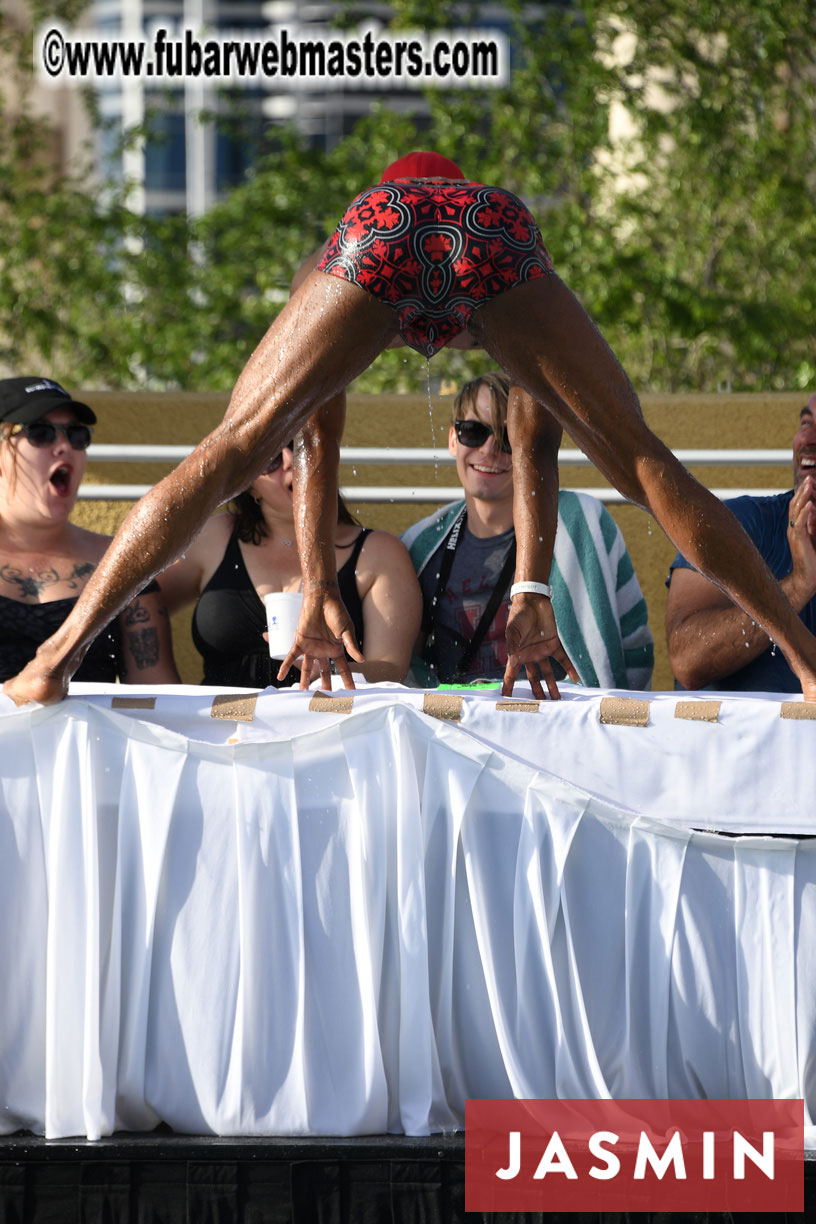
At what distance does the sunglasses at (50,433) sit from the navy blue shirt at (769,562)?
1649 millimetres

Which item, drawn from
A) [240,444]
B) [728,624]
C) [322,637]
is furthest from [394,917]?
[728,624]

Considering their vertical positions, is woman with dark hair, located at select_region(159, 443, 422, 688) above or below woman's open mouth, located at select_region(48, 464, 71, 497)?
below

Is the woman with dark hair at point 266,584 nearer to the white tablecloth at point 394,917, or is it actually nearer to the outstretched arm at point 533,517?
the outstretched arm at point 533,517

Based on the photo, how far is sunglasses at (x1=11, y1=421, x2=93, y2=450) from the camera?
383 cm

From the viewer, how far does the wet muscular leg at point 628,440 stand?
263cm

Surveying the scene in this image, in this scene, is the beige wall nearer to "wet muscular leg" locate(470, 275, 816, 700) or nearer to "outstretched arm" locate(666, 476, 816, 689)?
"outstretched arm" locate(666, 476, 816, 689)

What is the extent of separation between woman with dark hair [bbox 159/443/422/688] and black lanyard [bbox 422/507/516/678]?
76mm

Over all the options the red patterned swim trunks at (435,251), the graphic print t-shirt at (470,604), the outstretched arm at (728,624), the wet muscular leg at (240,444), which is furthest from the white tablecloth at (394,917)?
the graphic print t-shirt at (470,604)

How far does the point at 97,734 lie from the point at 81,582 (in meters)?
1.39

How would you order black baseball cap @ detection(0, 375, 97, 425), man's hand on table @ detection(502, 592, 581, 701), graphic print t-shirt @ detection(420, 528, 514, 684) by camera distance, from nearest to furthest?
man's hand on table @ detection(502, 592, 581, 701) < graphic print t-shirt @ detection(420, 528, 514, 684) < black baseball cap @ detection(0, 375, 97, 425)

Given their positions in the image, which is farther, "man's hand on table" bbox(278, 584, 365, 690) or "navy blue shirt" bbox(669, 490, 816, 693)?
"navy blue shirt" bbox(669, 490, 816, 693)

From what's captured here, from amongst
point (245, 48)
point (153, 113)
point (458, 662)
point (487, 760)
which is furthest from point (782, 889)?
point (153, 113)

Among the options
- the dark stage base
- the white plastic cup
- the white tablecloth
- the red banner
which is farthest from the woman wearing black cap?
the red banner

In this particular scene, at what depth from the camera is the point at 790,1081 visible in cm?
238
